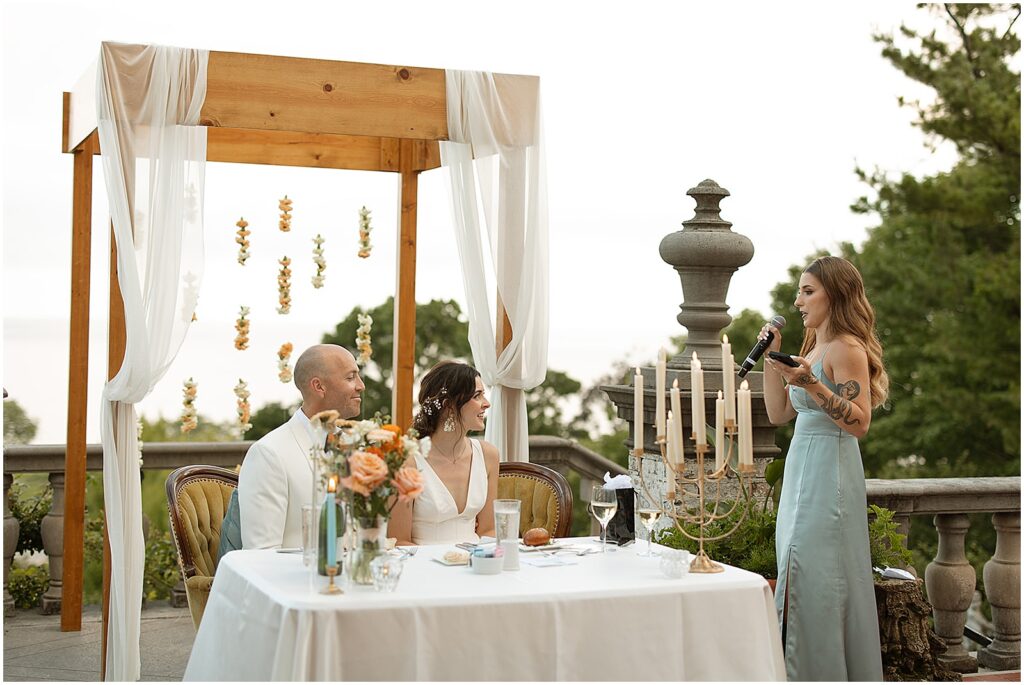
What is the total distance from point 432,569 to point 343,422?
45cm

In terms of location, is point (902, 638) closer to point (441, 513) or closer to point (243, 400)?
point (441, 513)

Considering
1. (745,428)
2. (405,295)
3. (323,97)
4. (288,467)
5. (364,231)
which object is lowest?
(288,467)

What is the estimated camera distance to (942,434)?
1223cm

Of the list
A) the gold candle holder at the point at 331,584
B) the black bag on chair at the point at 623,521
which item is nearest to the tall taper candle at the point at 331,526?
the gold candle holder at the point at 331,584

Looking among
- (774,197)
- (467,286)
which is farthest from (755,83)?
(467,286)

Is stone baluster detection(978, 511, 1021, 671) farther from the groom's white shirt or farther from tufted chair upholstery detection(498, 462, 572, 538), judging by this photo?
the groom's white shirt

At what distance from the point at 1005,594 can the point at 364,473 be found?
2.80 metres

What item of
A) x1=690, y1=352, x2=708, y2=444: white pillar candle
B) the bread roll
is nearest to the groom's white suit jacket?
the bread roll

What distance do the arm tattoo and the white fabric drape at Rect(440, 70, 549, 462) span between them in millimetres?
1841

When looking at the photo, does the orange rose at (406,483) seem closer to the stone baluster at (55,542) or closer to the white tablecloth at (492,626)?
the white tablecloth at (492,626)

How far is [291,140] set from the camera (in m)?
5.88

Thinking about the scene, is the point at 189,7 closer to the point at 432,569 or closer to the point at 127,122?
the point at 127,122

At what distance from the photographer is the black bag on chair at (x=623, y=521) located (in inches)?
134

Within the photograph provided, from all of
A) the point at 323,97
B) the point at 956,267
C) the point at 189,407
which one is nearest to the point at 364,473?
the point at 323,97
